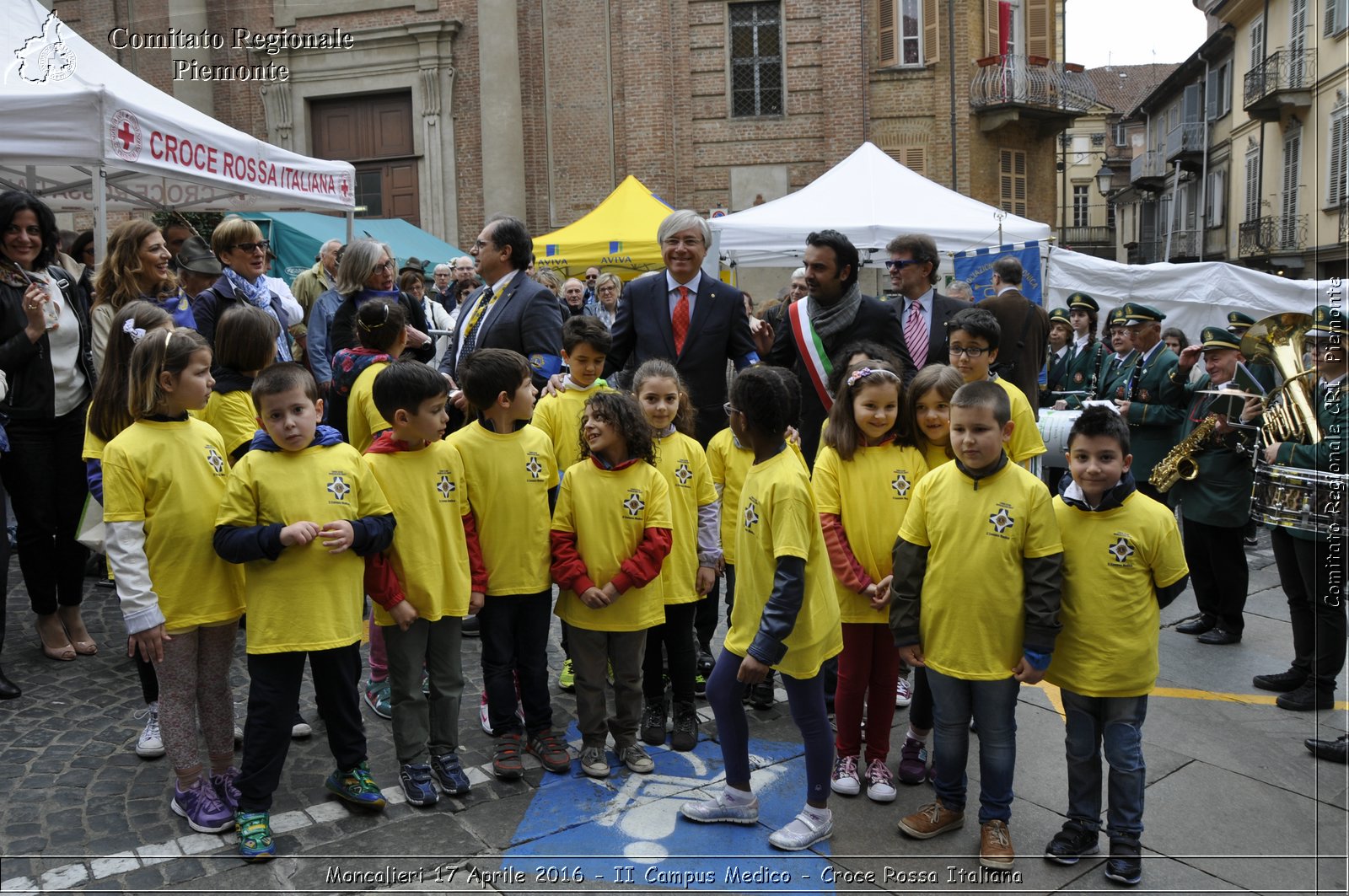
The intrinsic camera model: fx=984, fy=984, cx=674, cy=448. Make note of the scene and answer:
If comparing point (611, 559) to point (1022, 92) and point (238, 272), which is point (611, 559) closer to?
point (238, 272)

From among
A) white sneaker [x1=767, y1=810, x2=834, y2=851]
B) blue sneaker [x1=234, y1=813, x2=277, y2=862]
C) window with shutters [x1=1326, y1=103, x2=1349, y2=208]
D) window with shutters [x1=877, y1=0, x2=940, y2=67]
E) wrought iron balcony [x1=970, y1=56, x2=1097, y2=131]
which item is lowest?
white sneaker [x1=767, y1=810, x2=834, y2=851]

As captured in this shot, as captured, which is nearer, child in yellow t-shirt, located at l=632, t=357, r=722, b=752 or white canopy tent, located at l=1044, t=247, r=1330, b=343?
child in yellow t-shirt, located at l=632, t=357, r=722, b=752

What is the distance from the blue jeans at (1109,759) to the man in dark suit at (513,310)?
2.74 meters

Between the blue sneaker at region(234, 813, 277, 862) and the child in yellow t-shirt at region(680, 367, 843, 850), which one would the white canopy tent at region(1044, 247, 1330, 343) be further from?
the blue sneaker at region(234, 813, 277, 862)

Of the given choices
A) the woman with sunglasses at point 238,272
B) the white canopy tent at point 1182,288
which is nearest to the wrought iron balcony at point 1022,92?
the white canopy tent at point 1182,288

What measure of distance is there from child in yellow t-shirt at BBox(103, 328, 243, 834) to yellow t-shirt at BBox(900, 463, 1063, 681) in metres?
2.56

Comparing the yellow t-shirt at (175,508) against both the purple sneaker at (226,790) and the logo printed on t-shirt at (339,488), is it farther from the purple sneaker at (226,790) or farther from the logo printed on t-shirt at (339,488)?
the purple sneaker at (226,790)

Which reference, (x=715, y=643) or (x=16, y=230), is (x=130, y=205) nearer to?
(x=16, y=230)

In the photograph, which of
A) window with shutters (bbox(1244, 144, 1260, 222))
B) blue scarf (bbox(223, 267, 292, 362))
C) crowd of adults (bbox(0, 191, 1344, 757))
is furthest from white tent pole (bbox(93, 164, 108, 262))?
window with shutters (bbox(1244, 144, 1260, 222))

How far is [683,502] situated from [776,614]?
1014mm

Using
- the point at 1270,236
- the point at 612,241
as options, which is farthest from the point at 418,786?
the point at 1270,236

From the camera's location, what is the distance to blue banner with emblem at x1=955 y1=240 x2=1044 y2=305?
11.2 meters

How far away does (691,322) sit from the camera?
495 centimetres

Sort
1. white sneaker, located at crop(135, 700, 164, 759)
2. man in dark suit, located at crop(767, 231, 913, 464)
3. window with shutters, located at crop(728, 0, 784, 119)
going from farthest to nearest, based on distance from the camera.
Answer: window with shutters, located at crop(728, 0, 784, 119) → man in dark suit, located at crop(767, 231, 913, 464) → white sneaker, located at crop(135, 700, 164, 759)
